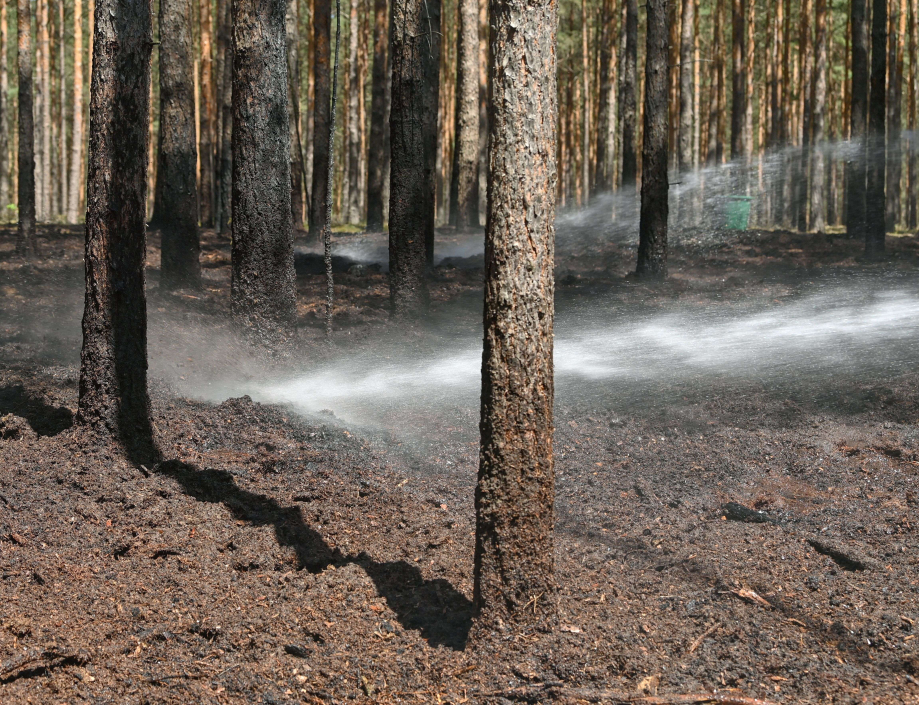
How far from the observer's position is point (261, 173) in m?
8.27

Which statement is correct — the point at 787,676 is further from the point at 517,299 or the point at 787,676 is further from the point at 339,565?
the point at 339,565

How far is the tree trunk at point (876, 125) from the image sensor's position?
12.7 m

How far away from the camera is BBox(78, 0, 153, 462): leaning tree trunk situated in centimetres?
562

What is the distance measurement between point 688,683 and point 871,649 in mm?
980

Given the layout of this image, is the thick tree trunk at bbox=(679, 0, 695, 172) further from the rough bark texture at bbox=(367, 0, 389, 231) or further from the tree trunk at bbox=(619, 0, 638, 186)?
the rough bark texture at bbox=(367, 0, 389, 231)

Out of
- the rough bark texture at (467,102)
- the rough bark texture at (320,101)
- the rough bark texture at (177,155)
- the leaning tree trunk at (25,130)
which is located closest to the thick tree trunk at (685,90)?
the rough bark texture at (467,102)

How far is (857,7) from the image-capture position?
13.1 m

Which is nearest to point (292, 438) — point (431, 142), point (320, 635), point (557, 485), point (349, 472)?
point (349, 472)

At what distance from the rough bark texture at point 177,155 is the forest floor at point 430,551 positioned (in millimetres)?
2155

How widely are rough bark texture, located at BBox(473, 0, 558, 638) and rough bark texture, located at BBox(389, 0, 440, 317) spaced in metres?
6.14

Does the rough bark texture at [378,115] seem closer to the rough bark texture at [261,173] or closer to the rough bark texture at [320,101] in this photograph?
the rough bark texture at [320,101]

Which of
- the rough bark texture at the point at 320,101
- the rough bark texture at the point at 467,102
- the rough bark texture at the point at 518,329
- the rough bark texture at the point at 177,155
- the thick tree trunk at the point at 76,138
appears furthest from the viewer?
the thick tree trunk at the point at 76,138

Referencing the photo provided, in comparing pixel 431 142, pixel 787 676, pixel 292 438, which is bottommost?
pixel 787 676

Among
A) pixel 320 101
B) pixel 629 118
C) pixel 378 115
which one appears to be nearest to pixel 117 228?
pixel 320 101
